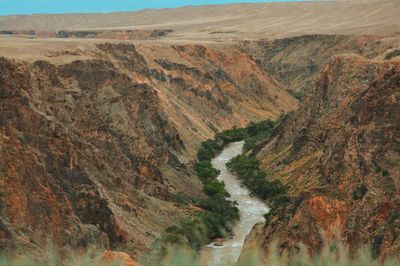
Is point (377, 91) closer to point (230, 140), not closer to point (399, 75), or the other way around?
point (399, 75)

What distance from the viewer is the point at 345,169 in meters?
29.3

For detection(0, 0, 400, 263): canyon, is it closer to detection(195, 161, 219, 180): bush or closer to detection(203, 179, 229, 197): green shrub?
detection(203, 179, 229, 197): green shrub

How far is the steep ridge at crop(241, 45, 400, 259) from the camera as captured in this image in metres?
23.9

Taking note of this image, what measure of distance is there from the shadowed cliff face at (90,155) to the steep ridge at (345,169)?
Result: 5.81 meters

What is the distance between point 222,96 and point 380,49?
752 inches

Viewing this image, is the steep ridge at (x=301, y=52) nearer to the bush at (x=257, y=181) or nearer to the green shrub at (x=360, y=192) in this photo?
the bush at (x=257, y=181)

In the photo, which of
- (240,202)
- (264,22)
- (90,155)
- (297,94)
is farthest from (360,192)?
(264,22)

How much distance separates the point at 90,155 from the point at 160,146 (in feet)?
41.9

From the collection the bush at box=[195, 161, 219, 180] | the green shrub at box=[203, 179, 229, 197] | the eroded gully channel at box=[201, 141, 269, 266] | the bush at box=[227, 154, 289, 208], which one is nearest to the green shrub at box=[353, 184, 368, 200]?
the eroded gully channel at box=[201, 141, 269, 266]

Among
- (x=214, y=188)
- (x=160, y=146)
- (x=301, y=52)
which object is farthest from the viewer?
(x=301, y=52)

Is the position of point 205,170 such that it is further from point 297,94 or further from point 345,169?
point 297,94

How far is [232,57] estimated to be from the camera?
8488cm

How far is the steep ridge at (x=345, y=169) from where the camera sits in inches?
942

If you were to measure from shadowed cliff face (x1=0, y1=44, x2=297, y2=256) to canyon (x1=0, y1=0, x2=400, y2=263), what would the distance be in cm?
7
